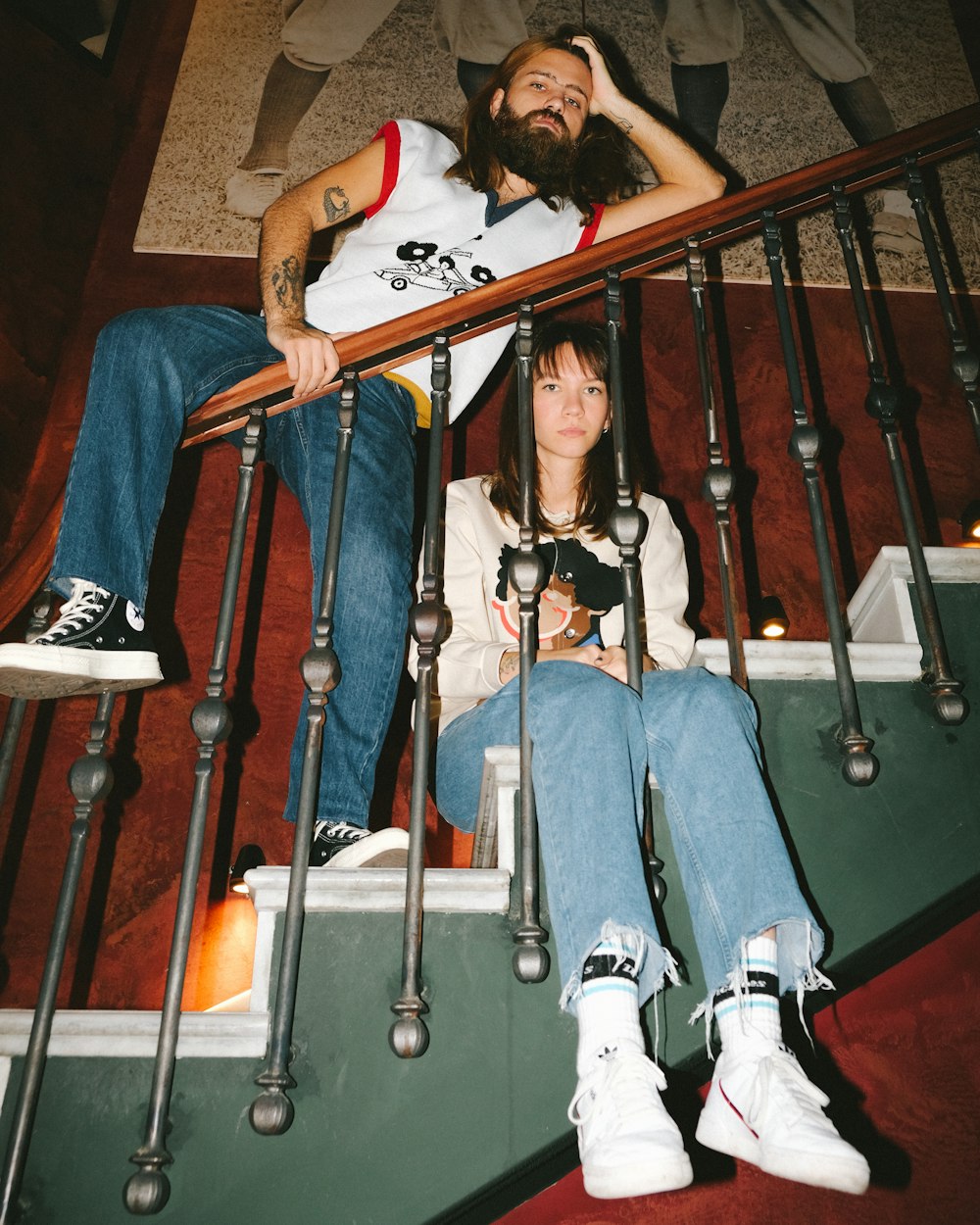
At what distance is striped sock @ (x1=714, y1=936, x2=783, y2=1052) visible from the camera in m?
1.07

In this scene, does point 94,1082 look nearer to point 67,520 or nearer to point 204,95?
point 67,520

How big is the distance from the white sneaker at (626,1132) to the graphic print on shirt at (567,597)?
80 centimetres

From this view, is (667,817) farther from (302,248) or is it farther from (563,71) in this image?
(563,71)

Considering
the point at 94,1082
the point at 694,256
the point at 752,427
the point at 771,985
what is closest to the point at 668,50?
the point at 752,427

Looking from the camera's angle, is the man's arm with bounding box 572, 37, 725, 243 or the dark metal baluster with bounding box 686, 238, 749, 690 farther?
the man's arm with bounding box 572, 37, 725, 243

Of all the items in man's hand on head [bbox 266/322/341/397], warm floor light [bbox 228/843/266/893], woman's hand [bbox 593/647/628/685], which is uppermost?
man's hand on head [bbox 266/322/341/397]

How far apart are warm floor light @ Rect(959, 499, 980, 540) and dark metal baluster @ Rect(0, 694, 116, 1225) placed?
2.56 meters

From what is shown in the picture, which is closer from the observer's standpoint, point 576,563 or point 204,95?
point 576,563

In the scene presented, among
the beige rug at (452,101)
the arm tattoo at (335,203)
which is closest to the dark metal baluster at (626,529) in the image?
the arm tattoo at (335,203)

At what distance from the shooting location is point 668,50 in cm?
376

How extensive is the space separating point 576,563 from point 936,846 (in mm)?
797

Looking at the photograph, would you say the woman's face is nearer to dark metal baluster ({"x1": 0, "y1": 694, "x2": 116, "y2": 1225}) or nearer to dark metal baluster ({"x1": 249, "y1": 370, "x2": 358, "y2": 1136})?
dark metal baluster ({"x1": 249, "y1": 370, "x2": 358, "y2": 1136})

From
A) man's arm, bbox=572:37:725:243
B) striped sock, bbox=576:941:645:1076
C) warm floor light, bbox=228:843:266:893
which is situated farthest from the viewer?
warm floor light, bbox=228:843:266:893

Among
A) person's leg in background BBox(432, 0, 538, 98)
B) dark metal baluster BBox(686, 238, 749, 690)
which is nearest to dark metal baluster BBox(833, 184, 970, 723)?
dark metal baluster BBox(686, 238, 749, 690)
